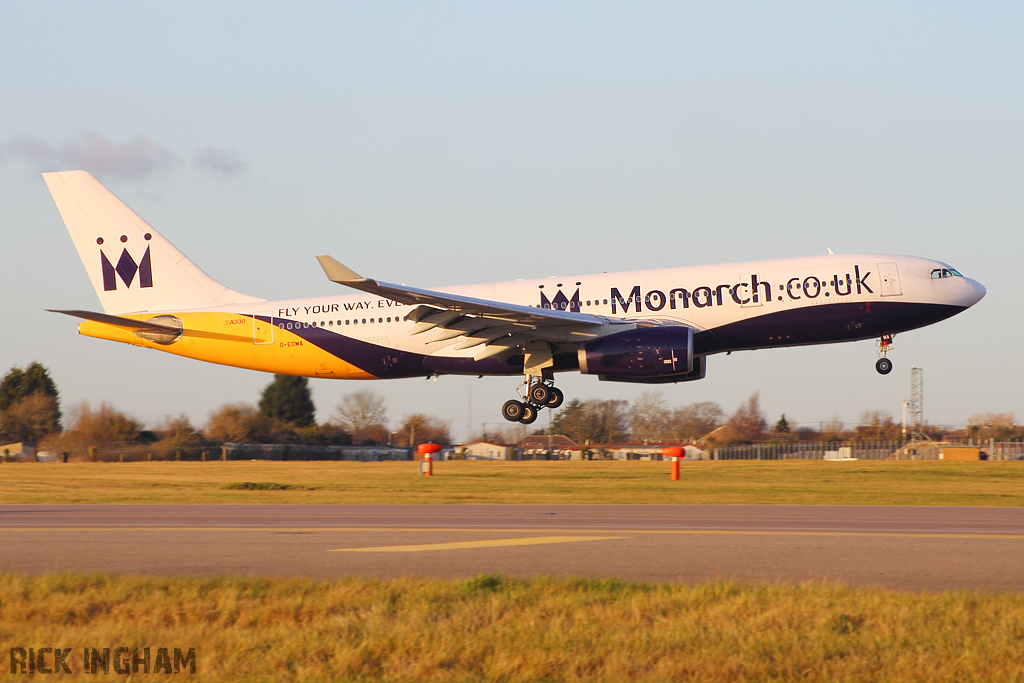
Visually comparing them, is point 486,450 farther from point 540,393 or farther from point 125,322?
point 125,322

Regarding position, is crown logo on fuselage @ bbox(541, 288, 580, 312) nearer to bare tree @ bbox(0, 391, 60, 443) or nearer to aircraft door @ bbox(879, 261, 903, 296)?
aircraft door @ bbox(879, 261, 903, 296)

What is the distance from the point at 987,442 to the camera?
51625 mm

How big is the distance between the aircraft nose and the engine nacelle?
880 centimetres

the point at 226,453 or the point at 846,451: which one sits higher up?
the point at 846,451

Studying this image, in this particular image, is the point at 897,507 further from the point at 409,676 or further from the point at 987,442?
the point at 987,442

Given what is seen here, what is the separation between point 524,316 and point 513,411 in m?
4.90

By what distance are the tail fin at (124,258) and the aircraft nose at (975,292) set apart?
24083 millimetres

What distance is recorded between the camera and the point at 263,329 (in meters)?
35.2

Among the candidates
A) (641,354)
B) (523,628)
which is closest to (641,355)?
(641,354)

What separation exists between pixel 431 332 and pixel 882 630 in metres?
25.2

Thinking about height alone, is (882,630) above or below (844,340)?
below

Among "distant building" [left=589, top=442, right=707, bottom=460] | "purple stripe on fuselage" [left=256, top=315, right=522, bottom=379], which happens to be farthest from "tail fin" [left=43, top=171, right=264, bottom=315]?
"distant building" [left=589, top=442, right=707, bottom=460]

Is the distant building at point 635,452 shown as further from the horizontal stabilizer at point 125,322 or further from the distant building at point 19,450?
the distant building at point 19,450

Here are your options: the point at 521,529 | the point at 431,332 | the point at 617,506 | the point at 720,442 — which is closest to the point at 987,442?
the point at 720,442
